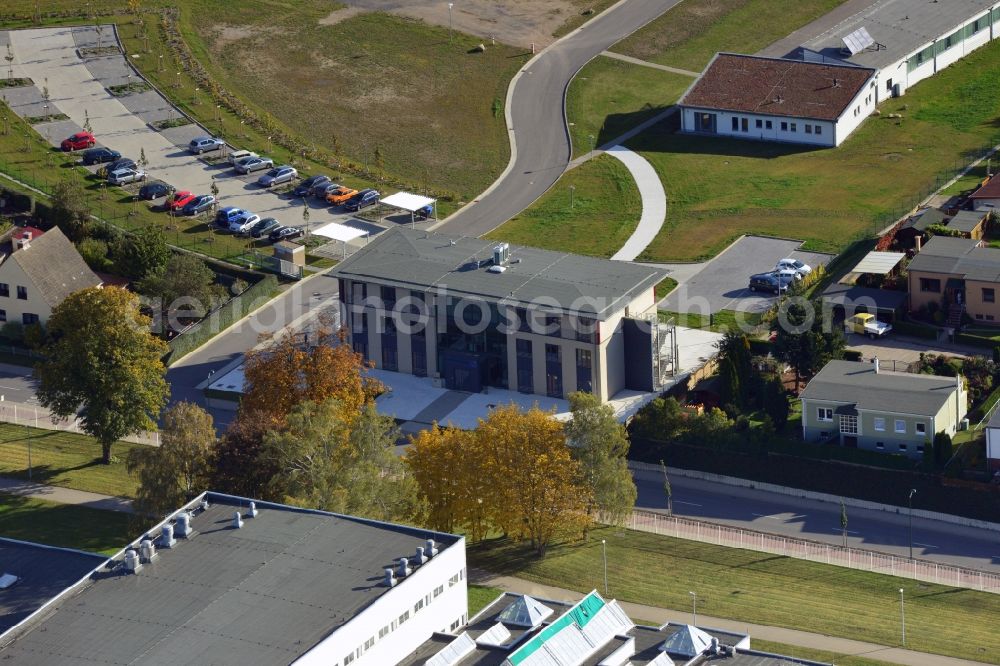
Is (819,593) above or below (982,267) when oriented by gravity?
below

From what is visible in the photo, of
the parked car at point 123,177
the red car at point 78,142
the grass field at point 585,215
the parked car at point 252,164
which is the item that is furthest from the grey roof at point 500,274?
the red car at point 78,142

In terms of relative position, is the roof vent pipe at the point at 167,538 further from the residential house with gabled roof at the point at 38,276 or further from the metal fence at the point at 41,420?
the residential house with gabled roof at the point at 38,276

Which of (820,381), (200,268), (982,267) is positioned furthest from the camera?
(200,268)

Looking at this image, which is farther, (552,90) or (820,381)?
(552,90)

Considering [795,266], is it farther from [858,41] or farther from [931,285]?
[858,41]

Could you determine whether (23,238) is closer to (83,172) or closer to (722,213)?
(83,172)

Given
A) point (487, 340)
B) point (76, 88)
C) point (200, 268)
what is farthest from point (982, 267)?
point (76, 88)

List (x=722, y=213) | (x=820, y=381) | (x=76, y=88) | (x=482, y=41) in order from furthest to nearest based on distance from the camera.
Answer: (x=482, y=41) < (x=76, y=88) < (x=722, y=213) < (x=820, y=381)

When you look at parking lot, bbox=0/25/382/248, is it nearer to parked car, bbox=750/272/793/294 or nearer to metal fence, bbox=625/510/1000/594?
parked car, bbox=750/272/793/294
